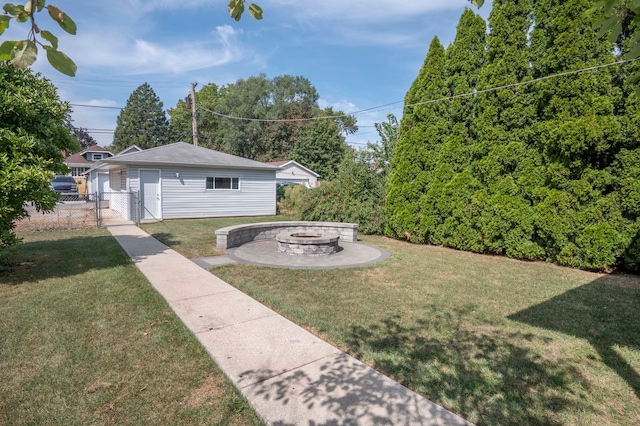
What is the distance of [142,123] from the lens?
51.4 metres

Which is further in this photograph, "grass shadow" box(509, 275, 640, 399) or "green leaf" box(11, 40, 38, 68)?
"grass shadow" box(509, 275, 640, 399)

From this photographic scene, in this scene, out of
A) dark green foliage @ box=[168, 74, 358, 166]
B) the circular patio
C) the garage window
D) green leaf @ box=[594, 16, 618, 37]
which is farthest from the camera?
dark green foliage @ box=[168, 74, 358, 166]

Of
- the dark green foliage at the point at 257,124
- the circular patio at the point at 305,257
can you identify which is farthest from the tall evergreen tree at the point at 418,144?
the dark green foliage at the point at 257,124

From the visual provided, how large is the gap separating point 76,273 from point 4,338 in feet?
8.86

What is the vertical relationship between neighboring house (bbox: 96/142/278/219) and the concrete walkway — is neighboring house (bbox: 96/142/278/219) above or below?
above

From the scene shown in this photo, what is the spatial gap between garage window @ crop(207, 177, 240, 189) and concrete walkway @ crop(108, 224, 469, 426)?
11.4 metres

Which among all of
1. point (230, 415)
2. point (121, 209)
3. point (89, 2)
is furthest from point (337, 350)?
point (121, 209)

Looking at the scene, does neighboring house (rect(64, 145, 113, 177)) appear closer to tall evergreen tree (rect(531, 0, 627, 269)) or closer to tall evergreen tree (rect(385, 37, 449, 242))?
tall evergreen tree (rect(385, 37, 449, 242))

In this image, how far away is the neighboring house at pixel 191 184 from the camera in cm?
1406

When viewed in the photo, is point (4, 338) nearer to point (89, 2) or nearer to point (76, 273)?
point (76, 273)

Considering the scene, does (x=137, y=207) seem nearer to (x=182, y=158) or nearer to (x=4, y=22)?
(x=182, y=158)

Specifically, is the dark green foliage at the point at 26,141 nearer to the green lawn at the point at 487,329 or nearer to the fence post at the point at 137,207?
the green lawn at the point at 487,329

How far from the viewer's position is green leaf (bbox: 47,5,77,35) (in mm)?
1088

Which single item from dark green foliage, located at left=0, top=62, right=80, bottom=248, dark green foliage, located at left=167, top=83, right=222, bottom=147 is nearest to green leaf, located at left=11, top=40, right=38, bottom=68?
dark green foliage, located at left=0, top=62, right=80, bottom=248
